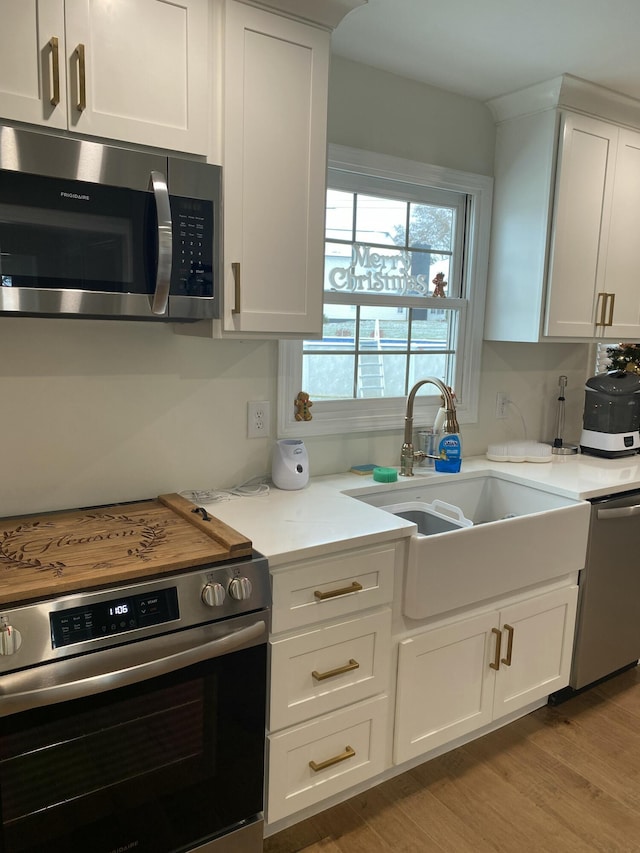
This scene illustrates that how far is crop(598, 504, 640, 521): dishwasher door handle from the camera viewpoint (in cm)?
245

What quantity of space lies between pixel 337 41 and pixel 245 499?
157cm

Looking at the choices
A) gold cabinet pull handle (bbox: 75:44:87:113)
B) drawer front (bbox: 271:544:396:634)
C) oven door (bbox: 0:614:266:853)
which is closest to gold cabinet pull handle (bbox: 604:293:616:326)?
drawer front (bbox: 271:544:396:634)

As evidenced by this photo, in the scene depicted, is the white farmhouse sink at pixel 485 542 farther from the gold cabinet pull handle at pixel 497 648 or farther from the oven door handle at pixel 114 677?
the oven door handle at pixel 114 677

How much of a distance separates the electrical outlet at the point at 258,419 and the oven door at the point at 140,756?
80 cm

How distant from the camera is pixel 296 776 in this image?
5.99ft

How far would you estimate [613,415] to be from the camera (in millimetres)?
2965

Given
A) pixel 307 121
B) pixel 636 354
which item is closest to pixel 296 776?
pixel 307 121

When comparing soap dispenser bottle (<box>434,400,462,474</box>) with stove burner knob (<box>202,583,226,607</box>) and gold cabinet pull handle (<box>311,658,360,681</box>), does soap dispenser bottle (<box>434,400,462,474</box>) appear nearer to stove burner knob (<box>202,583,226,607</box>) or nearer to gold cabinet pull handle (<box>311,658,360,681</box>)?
gold cabinet pull handle (<box>311,658,360,681</box>)

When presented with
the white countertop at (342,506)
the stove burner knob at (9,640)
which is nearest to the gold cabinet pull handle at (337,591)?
the white countertop at (342,506)

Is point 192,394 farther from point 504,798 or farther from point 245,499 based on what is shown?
point 504,798

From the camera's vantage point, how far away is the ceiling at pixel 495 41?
6.50ft

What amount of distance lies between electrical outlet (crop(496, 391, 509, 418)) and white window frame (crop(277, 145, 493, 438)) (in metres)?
0.15

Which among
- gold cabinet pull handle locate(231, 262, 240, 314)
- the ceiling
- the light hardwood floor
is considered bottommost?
the light hardwood floor

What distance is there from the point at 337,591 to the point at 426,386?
4.04ft
